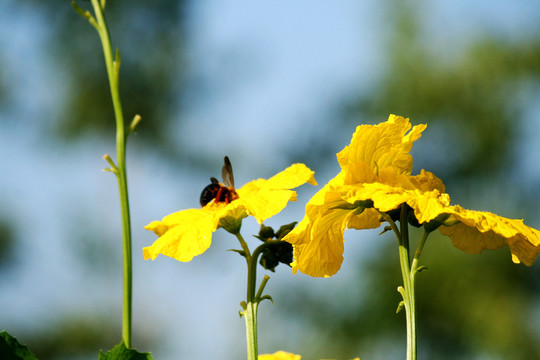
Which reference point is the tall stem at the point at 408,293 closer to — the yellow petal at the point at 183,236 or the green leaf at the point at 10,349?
the yellow petal at the point at 183,236

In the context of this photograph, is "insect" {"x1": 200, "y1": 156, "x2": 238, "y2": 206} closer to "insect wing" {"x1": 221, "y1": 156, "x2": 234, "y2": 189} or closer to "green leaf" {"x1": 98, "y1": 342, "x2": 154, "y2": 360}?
"insect wing" {"x1": 221, "y1": 156, "x2": 234, "y2": 189}

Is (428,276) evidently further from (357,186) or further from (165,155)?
(357,186)

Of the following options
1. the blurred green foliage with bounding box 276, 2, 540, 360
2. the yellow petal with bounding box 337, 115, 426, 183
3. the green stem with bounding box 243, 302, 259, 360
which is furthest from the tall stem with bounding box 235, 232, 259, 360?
the blurred green foliage with bounding box 276, 2, 540, 360

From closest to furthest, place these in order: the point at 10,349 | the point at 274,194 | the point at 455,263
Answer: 1. the point at 10,349
2. the point at 274,194
3. the point at 455,263

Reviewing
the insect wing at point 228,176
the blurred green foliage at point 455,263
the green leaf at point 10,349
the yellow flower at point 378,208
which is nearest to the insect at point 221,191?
the insect wing at point 228,176

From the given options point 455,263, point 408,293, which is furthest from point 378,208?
point 455,263

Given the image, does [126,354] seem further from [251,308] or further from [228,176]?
[228,176]

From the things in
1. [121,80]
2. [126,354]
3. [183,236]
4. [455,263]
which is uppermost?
[121,80]
